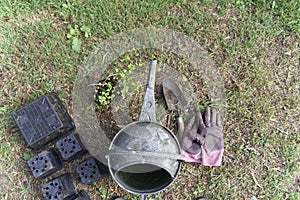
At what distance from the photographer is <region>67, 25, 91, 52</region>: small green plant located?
268 cm

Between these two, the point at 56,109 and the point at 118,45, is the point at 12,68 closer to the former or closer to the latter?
the point at 56,109

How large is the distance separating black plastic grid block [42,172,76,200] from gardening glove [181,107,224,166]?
2.70 feet

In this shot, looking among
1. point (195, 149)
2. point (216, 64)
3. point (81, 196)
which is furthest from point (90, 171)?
point (216, 64)

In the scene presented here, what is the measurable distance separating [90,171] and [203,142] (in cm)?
79

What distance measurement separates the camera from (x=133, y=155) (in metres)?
2.08

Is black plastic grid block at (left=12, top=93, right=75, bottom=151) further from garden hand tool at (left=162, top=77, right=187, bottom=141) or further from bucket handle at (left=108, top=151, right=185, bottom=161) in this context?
garden hand tool at (left=162, top=77, right=187, bottom=141)

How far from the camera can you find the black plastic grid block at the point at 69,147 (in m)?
2.43

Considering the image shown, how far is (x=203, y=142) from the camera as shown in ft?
8.13

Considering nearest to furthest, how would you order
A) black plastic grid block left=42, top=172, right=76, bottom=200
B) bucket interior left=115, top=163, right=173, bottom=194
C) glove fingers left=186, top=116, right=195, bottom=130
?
1. bucket interior left=115, top=163, right=173, bottom=194
2. black plastic grid block left=42, top=172, right=76, bottom=200
3. glove fingers left=186, top=116, right=195, bottom=130

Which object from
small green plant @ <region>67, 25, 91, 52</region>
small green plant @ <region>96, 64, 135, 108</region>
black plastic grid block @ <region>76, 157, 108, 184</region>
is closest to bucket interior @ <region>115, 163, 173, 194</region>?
black plastic grid block @ <region>76, 157, 108, 184</region>

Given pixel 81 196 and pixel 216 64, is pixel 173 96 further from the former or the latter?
pixel 81 196

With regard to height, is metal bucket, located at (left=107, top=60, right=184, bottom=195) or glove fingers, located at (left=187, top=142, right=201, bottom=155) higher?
metal bucket, located at (left=107, top=60, right=184, bottom=195)

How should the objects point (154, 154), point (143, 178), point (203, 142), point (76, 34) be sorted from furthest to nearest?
point (76, 34)
point (203, 142)
point (143, 178)
point (154, 154)

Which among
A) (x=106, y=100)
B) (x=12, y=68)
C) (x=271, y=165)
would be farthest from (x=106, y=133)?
(x=271, y=165)
